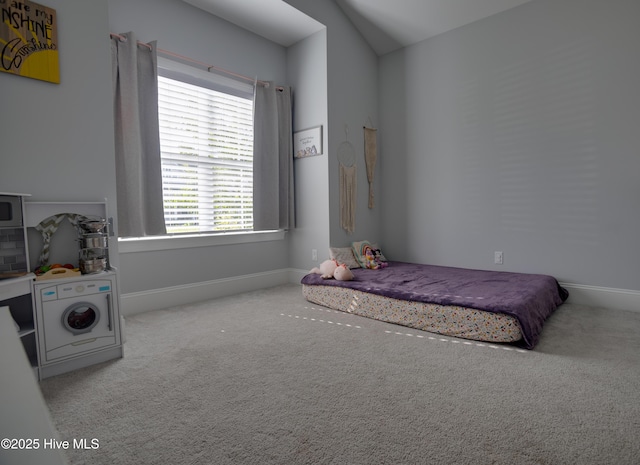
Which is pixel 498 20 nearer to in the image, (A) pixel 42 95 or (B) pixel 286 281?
(B) pixel 286 281

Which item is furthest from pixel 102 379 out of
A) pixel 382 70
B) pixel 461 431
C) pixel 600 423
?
pixel 382 70

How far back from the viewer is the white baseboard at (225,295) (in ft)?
9.51

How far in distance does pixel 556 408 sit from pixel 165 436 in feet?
5.41

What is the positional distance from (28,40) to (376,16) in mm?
3147

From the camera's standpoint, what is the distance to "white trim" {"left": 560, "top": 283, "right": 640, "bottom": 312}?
9.34 ft

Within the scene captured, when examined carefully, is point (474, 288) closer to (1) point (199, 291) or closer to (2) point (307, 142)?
(2) point (307, 142)

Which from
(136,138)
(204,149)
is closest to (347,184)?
(204,149)

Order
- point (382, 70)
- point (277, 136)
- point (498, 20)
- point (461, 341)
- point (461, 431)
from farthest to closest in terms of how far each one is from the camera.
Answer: point (382, 70)
point (277, 136)
point (498, 20)
point (461, 341)
point (461, 431)

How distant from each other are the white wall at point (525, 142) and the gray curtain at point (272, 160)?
1.26 meters

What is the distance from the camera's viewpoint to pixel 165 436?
4.58ft

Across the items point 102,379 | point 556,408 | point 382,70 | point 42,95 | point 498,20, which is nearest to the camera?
point 556,408

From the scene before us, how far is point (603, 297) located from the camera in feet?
9.73

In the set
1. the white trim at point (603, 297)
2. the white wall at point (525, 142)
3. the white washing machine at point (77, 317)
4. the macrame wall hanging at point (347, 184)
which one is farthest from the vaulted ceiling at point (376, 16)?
the white washing machine at point (77, 317)

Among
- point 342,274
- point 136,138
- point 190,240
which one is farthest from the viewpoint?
point 190,240
